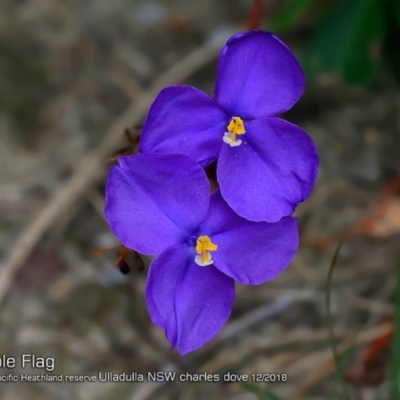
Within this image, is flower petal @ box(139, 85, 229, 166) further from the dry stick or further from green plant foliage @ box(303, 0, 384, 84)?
the dry stick

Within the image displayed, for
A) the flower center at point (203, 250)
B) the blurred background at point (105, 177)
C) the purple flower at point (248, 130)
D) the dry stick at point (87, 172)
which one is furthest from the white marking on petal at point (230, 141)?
the dry stick at point (87, 172)

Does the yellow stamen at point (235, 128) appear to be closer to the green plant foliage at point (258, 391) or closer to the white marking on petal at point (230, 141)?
the white marking on petal at point (230, 141)

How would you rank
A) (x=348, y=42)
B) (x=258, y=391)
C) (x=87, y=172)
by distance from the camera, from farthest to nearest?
1. (x=87, y=172)
2. (x=348, y=42)
3. (x=258, y=391)

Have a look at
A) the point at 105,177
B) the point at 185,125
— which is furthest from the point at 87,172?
the point at 185,125

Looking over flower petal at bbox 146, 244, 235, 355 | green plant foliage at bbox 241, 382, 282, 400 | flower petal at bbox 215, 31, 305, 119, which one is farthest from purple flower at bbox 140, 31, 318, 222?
green plant foliage at bbox 241, 382, 282, 400

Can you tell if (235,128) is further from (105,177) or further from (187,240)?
(105,177)

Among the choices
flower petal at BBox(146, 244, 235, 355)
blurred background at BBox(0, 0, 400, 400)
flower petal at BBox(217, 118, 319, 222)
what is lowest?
blurred background at BBox(0, 0, 400, 400)
